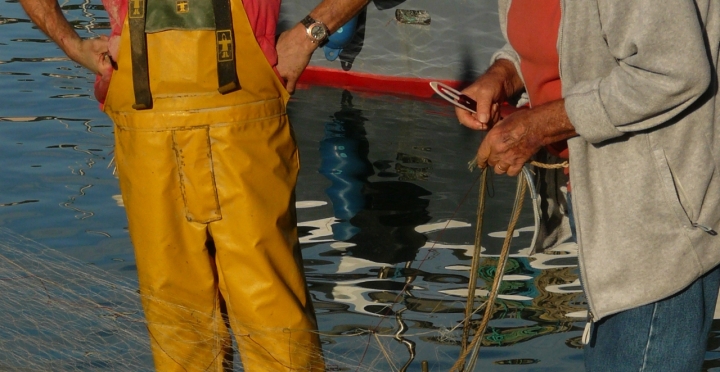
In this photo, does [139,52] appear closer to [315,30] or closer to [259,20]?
[259,20]

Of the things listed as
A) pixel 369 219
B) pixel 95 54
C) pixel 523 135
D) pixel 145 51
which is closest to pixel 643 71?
pixel 523 135

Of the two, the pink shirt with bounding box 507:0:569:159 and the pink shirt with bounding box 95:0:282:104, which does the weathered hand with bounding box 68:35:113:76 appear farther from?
the pink shirt with bounding box 507:0:569:159

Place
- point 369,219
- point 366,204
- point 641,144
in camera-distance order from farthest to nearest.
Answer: point 366,204 < point 369,219 < point 641,144

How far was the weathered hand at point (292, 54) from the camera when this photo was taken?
3146 millimetres

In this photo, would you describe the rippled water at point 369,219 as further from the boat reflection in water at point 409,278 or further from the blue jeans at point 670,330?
the blue jeans at point 670,330

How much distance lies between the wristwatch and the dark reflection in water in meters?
2.54

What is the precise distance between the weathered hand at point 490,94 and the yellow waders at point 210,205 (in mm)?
667

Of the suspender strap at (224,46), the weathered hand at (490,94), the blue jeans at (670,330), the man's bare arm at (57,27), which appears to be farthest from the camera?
the man's bare arm at (57,27)

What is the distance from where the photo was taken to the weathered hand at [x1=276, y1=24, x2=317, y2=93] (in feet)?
10.3

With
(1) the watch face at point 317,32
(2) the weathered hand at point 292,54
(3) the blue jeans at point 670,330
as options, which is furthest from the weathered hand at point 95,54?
(3) the blue jeans at point 670,330

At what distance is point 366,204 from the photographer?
656cm

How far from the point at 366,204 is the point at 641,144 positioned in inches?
170

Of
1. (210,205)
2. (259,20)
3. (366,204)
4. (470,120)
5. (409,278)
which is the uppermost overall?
(259,20)

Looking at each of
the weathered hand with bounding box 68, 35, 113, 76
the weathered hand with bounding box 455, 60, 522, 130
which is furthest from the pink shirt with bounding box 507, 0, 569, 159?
the weathered hand with bounding box 68, 35, 113, 76
